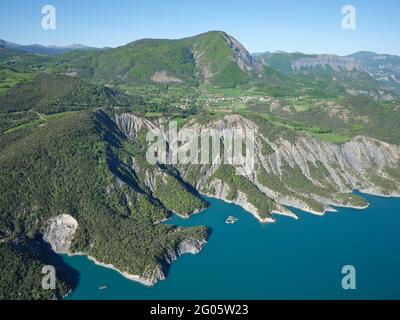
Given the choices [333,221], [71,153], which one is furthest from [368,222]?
[71,153]

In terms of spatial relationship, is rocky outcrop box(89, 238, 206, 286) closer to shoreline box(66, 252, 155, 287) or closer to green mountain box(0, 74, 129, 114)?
shoreline box(66, 252, 155, 287)

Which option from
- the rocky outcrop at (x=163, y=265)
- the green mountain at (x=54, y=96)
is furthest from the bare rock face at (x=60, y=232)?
the green mountain at (x=54, y=96)

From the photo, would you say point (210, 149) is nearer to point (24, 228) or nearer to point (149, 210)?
point (149, 210)

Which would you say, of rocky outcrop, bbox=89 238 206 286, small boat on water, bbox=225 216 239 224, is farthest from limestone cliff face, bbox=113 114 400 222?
rocky outcrop, bbox=89 238 206 286

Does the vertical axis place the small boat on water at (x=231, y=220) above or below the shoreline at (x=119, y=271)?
above

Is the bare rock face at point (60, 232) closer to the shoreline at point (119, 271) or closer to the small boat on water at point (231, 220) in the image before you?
the shoreline at point (119, 271)

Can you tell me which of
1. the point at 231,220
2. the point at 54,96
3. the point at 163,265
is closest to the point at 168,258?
the point at 163,265
